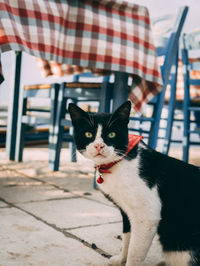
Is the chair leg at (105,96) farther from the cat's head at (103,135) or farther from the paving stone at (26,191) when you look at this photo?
the cat's head at (103,135)

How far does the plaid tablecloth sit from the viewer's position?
149 centimetres

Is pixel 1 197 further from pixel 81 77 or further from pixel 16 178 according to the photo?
pixel 81 77

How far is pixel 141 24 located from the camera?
1926 millimetres

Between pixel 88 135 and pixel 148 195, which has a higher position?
pixel 88 135

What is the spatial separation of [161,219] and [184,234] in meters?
0.09

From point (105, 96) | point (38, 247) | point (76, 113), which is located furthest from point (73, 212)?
point (105, 96)

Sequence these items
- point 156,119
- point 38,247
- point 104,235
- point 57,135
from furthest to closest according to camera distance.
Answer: point 57,135, point 156,119, point 104,235, point 38,247

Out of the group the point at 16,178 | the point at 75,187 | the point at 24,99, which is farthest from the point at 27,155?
the point at 75,187

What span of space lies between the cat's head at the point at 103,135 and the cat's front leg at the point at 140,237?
0.24 m

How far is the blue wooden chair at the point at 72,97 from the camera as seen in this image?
7.38 ft

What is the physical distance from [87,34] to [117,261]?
1198 millimetres

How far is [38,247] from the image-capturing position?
124 centimetres

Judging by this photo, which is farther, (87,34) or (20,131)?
(20,131)

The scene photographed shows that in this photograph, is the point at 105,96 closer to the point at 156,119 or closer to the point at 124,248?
the point at 156,119
